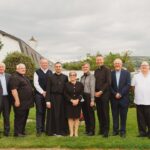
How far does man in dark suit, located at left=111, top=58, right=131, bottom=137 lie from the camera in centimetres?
1201

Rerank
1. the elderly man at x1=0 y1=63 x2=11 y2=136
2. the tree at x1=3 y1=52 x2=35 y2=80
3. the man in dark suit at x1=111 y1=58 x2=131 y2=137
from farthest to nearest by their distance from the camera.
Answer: the tree at x1=3 y1=52 x2=35 y2=80 < the elderly man at x1=0 y1=63 x2=11 y2=136 < the man in dark suit at x1=111 y1=58 x2=131 y2=137

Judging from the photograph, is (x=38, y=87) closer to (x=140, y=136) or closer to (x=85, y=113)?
(x=85, y=113)

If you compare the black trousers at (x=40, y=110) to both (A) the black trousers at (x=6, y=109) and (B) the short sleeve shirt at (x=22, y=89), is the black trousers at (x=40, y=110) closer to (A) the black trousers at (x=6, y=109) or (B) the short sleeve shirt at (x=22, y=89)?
(B) the short sleeve shirt at (x=22, y=89)

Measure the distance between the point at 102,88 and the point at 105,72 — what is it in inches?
17.3

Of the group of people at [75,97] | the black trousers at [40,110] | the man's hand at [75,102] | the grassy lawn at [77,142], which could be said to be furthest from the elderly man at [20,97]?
the man's hand at [75,102]

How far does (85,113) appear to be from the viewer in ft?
41.1

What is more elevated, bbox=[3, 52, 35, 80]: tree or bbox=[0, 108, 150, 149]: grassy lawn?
bbox=[3, 52, 35, 80]: tree

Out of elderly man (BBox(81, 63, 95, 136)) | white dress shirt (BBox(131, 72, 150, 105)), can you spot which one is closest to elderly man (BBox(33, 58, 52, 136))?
elderly man (BBox(81, 63, 95, 136))

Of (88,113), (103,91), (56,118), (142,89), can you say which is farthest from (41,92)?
(142,89)

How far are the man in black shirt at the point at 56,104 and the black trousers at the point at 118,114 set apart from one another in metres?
1.36

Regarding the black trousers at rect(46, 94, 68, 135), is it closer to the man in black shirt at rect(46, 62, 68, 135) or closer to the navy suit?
the man in black shirt at rect(46, 62, 68, 135)

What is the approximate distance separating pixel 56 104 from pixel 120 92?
5.76 ft

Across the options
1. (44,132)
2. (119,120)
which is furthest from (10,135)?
(119,120)

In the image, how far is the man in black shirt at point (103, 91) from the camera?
39.3 ft
